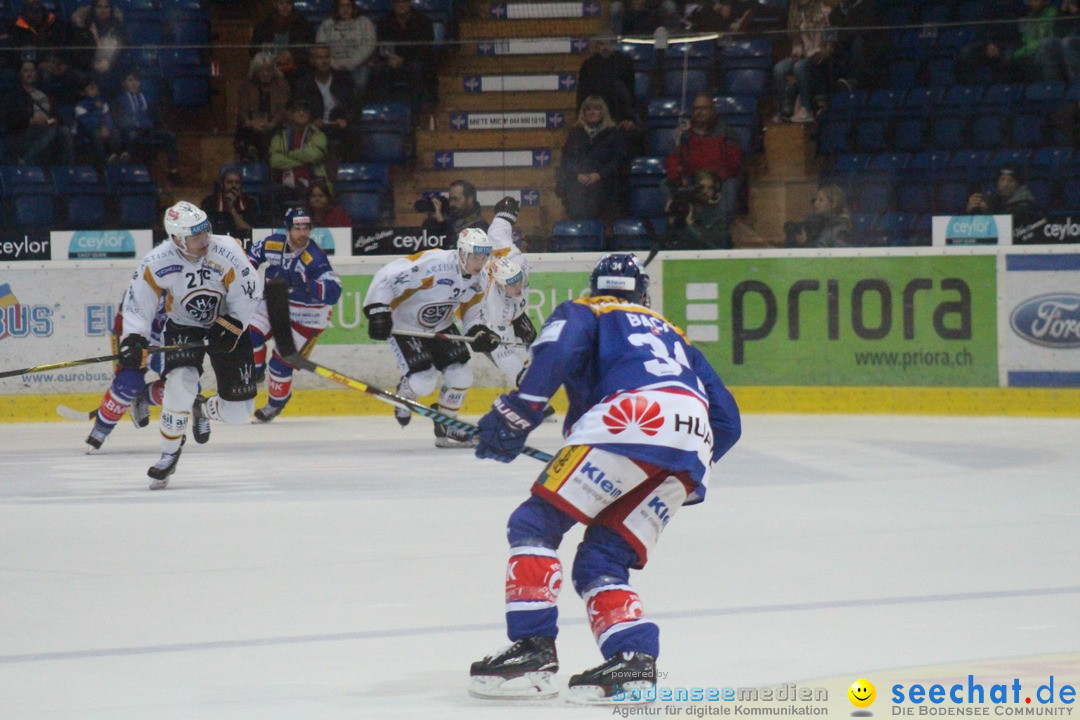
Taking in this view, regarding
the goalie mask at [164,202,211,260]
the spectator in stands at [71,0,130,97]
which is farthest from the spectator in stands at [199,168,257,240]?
the goalie mask at [164,202,211,260]

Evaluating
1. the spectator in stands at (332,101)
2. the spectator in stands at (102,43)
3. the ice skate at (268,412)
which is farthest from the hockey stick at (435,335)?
the spectator in stands at (102,43)

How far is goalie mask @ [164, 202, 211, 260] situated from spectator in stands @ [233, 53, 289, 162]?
4234 millimetres

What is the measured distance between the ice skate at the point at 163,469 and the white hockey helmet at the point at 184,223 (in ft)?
3.19

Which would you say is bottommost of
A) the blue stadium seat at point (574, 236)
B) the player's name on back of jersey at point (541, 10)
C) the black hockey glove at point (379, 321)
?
the black hockey glove at point (379, 321)

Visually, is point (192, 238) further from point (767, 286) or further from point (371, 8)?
point (371, 8)

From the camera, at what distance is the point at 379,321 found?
10.0m

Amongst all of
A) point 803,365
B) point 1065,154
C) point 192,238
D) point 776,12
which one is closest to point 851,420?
point 803,365

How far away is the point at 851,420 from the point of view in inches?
439

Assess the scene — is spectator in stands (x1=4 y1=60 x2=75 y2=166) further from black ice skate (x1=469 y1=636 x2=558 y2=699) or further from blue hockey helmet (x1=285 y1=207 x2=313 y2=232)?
black ice skate (x1=469 y1=636 x2=558 y2=699)

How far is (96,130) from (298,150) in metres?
1.52

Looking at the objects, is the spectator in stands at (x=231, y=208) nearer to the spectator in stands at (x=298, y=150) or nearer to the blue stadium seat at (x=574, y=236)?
the spectator in stands at (x=298, y=150)

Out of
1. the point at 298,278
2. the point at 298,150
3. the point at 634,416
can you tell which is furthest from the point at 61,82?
the point at 634,416

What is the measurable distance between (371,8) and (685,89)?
2893mm

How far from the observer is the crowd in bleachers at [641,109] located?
11.6m
